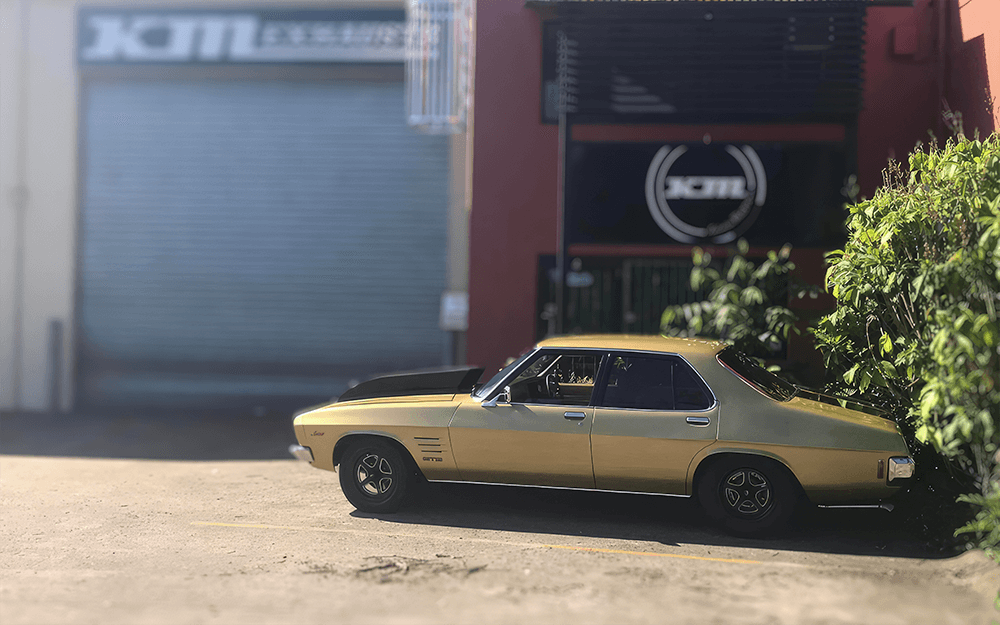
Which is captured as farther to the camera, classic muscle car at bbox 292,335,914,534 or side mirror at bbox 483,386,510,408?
side mirror at bbox 483,386,510,408

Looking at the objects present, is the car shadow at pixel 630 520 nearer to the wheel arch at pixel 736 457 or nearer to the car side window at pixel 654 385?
the wheel arch at pixel 736 457

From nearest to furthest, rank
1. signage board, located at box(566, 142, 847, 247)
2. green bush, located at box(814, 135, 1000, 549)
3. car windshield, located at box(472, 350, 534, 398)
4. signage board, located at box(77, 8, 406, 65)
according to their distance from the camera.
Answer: green bush, located at box(814, 135, 1000, 549), car windshield, located at box(472, 350, 534, 398), signage board, located at box(566, 142, 847, 247), signage board, located at box(77, 8, 406, 65)

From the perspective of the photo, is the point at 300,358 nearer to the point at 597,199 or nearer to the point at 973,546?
the point at 597,199

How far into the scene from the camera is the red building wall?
950cm

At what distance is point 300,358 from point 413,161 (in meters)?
3.38

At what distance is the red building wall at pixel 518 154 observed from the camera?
31.2 feet

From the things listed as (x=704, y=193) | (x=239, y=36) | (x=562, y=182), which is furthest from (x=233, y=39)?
(x=704, y=193)

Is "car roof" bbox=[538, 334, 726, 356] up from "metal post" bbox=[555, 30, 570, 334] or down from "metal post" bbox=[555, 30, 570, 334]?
down

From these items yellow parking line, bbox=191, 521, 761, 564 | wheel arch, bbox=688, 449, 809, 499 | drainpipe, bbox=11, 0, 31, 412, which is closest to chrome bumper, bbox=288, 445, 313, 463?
yellow parking line, bbox=191, 521, 761, 564

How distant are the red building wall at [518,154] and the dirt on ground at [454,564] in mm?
3293

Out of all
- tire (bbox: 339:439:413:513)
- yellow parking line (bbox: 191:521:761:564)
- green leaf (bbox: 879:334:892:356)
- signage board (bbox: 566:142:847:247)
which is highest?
signage board (bbox: 566:142:847:247)

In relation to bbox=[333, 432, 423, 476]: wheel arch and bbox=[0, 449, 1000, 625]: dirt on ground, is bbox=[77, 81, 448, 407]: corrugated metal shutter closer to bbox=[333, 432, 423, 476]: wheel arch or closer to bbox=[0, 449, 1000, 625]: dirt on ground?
bbox=[0, 449, 1000, 625]: dirt on ground

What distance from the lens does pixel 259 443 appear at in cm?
1006

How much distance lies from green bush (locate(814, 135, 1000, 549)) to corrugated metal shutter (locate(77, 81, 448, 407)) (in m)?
7.23
